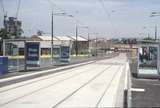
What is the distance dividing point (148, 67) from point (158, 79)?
4.54ft

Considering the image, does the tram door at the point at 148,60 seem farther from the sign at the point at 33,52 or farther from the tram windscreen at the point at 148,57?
the sign at the point at 33,52

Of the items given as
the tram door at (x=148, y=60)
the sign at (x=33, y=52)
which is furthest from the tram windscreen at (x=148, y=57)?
the sign at (x=33, y=52)

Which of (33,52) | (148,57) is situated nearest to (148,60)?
(148,57)

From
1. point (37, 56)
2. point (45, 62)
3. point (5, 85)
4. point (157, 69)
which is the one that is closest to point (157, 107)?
point (5, 85)

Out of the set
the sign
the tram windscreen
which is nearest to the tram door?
the tram windscreen

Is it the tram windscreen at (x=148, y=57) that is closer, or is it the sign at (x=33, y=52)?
the tram windscreen at (x=148, y=57)

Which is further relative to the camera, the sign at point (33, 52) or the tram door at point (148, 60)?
the sign at point (33, 52)

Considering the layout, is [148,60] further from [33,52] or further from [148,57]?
[33,52]

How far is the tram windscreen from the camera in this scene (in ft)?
110

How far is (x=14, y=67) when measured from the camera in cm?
4275

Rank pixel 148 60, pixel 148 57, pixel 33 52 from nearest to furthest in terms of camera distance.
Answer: pixel 148 57 → pixel 148 60 → pixel 33 52

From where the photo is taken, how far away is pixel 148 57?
34094mm

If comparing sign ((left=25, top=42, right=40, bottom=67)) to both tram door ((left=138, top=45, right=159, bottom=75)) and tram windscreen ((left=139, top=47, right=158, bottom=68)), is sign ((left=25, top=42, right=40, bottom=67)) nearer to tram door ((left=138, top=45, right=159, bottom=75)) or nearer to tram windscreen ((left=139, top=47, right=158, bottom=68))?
tram door ((left=138, top=45, right=159, bottom=75))

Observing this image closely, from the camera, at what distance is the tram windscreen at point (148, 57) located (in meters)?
33.7
